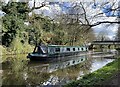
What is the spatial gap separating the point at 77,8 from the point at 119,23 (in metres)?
0.45

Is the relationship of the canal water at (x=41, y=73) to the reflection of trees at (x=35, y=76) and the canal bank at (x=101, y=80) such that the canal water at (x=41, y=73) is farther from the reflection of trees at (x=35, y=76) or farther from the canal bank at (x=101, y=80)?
the canal bank at (x=101, y=80)

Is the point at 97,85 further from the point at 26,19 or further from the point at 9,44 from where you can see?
the point at 9,44

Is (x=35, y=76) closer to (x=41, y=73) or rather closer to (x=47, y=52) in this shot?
(x=41, y=73)

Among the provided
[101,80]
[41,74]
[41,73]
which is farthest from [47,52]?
[101,80]

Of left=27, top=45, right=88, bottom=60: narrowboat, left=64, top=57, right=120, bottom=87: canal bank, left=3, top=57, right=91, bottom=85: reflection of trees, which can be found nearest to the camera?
left=64, top=57, right=120, bottom=87: canal bank

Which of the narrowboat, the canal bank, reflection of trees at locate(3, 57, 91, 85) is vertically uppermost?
the narrowboat

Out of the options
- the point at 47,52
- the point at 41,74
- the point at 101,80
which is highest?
the point at 47,52

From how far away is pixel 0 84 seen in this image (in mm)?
3521

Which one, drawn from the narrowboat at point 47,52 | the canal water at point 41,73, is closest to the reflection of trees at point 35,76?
the canal water at point 41,73

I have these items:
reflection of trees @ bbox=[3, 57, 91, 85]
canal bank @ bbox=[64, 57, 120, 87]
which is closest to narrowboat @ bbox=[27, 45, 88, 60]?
reflection of trees @ bbox=[3, 57, 91, 85]

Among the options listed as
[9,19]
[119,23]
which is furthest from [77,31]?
[9,19]

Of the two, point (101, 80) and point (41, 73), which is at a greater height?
point (101, 80)

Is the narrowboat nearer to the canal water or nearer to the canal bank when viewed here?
the canal water

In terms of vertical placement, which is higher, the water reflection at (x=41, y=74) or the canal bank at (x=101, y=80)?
the canal bank at (x=101, y=80)
